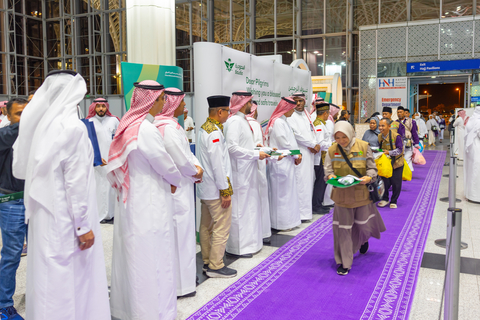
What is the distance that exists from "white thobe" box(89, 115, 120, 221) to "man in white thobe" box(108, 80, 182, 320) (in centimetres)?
305

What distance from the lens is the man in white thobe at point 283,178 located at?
523 centimetres

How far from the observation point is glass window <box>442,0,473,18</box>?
15.0 meters

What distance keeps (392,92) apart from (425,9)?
10.9ft

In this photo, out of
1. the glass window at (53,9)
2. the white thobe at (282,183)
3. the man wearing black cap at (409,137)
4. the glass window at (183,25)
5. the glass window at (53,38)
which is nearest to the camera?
the white thobe at (282,183)

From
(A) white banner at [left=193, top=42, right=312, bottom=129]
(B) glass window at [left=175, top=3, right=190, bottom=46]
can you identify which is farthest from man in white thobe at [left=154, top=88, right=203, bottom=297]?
(B) glass window at [left=175, top=3, right=190, bottom=46]

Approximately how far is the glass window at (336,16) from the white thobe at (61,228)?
16.2 metres

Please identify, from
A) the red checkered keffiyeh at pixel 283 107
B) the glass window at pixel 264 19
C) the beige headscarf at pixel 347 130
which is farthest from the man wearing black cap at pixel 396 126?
the glass window at pixel 264 19

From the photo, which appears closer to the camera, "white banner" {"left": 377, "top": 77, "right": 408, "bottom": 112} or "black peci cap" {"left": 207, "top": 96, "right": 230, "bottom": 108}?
"black peci cap" {"left": 207, "top": 96, "right": 230, "bottom": 108}

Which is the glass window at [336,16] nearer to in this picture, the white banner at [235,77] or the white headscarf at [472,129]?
the white headscarf at [472,129]

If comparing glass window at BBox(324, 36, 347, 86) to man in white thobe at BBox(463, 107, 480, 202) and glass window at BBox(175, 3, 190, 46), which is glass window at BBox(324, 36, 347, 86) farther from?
man in white thobe at BBox(463, 107, 480, 202)

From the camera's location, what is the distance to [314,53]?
1716 cm

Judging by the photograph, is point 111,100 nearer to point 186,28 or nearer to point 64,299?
point 186,28

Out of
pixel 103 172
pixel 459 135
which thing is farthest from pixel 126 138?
pixel 459 135

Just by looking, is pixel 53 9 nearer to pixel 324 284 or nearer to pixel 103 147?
pixel 103 147
